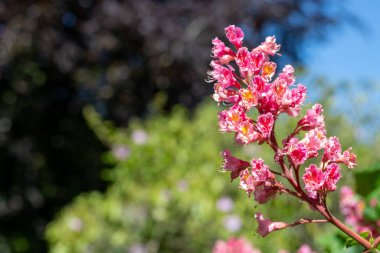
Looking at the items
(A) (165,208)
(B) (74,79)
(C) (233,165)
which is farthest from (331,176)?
(B) (74,79)

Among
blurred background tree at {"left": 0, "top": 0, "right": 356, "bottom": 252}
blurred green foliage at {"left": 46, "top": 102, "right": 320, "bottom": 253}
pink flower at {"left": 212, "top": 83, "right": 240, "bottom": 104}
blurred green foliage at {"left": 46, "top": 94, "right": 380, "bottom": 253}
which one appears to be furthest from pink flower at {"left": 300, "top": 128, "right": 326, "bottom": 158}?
blurred background tree at {"left": 0, "top": 0, "right": 356, "bottom": 252}

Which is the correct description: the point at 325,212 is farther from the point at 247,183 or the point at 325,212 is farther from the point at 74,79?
the point at 74,79

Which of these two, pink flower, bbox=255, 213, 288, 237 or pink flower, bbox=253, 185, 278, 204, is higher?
pink flower, bbox=253, 185, 278, 204

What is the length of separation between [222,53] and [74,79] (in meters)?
8.18

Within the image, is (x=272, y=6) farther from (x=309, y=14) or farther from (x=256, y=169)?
(x=256, y=169)

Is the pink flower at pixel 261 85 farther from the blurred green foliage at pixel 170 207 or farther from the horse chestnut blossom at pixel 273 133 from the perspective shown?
the blurred green foliage at pixel 170 207

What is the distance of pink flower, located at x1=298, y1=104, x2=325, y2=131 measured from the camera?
0.94m

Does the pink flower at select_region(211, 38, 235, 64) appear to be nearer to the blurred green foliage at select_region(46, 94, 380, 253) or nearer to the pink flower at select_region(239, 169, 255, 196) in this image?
the pink flower at select_region(239, 169, 255, 196)

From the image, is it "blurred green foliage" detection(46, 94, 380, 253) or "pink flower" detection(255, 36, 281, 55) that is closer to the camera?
"pink flower" detection(255, 36, 281, 55)

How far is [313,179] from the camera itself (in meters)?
0.90

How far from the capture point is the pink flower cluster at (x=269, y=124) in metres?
0.90

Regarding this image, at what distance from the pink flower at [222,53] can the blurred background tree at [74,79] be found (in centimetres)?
748

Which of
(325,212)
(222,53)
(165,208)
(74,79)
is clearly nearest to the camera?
(325,212)

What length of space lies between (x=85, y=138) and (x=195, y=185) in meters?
4.83
